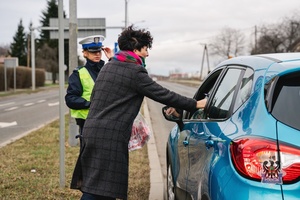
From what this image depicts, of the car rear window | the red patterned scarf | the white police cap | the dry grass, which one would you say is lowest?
the dry grass

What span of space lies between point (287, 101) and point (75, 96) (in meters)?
2.88

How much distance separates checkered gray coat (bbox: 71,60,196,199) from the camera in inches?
139

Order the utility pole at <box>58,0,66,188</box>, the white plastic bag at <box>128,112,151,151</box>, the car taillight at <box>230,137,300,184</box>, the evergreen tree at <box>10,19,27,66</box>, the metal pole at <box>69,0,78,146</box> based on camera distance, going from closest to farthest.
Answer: the car taillight at <box>230,137,300,184</box> → the white plastic bag at <box>128,112,151,151</box> → the utility pole at <box>58,0,66,188</box> → the metal pole at <box>69,0,78,146</box> → the evergreen tree at <box>10,19,27,66</box>

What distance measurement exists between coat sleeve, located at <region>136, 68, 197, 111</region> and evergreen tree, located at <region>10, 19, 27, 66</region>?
3471 inches

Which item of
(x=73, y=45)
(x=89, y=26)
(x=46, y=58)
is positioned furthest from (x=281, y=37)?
(x=73, y=45)

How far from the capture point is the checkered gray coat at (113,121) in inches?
139

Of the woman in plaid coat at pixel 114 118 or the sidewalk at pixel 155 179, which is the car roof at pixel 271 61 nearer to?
the woman in plaid coat at pixel 114 118

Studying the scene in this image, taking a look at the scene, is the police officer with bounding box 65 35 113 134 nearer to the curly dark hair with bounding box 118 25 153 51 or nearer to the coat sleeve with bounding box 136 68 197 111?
the curly dark hair with bounding box 118 25 153 51

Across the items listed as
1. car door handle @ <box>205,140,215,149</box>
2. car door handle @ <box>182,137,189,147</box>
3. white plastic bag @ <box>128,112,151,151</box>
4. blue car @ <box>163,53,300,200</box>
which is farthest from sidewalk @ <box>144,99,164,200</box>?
car door handle @ <box>205,140,215,149</box>

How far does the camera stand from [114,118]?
11.6ft

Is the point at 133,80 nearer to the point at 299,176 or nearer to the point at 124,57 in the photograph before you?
the point at 124,57

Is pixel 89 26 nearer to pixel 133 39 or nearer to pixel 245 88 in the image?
pixel 133 39

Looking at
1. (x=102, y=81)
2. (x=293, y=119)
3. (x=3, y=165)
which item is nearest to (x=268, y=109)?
(x=293, y=119)

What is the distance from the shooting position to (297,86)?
2629 mm
